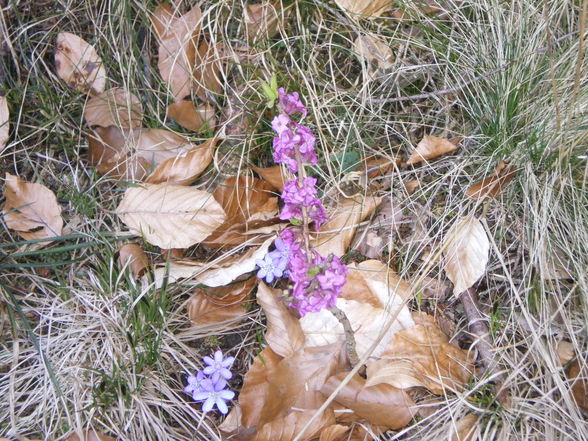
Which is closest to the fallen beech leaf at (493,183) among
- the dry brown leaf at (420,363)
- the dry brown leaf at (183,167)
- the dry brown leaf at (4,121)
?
the dry brown leaf at (420,363)

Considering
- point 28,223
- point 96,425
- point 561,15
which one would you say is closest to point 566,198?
point 561,15

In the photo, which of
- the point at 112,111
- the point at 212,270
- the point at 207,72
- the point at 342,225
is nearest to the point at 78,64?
the point at 112,111

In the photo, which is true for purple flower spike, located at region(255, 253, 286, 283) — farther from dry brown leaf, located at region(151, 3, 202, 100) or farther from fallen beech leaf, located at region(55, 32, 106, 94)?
fallen beech leaf, located at region(55, 32, 106, 94)

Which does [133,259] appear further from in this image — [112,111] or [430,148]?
[430,148]

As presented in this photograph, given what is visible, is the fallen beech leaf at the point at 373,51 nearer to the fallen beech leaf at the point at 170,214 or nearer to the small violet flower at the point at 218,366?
the fallen beech leaf at the point at 170,214

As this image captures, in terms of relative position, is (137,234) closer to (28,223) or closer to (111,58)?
(28,223)

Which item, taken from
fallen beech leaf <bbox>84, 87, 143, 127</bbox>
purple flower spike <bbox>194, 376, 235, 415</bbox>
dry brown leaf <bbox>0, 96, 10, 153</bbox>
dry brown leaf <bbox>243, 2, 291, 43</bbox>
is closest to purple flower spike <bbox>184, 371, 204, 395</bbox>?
purple flower spike <bbox>194, 376, 235, 415</bbox>
